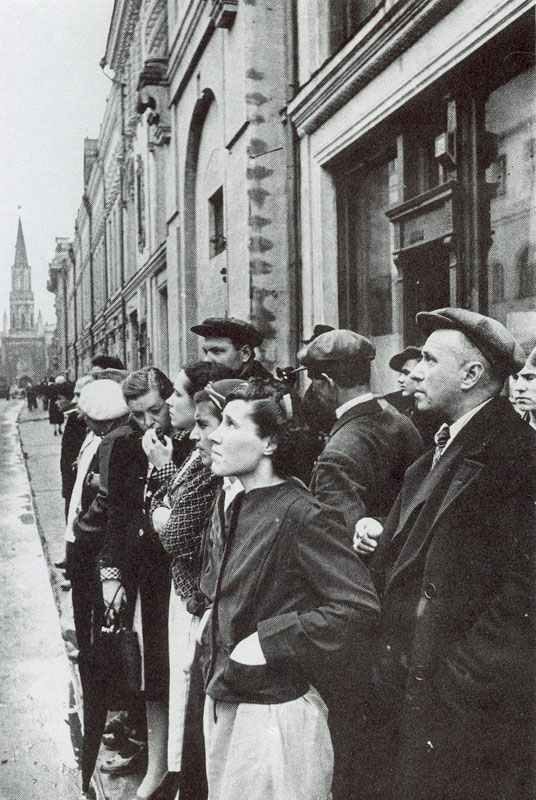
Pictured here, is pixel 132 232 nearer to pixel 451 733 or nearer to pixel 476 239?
pixel 476 239

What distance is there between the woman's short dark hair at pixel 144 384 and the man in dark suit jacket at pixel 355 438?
3.02 feet

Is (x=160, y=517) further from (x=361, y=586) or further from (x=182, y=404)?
(x=361, y=586)

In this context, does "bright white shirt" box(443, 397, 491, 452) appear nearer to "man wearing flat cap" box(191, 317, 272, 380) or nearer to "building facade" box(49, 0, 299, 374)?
"man wearing flat cap" box(191, 317, 272, 380)

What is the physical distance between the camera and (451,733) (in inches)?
80.9

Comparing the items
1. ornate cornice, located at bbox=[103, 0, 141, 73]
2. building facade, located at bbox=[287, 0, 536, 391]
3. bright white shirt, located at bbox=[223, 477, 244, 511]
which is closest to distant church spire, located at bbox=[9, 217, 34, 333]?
ornate cornice, located at bbox=[103, 0, 141, 73]

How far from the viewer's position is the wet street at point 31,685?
416cm

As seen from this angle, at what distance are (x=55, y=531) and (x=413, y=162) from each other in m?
6.54

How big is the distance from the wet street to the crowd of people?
1182 mm

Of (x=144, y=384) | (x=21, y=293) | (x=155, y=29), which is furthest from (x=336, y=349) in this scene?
(x=21, y=293)

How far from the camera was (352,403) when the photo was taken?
3.21 m

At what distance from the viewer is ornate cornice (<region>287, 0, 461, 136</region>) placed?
501 centimetres

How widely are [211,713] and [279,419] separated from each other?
941 millimetres

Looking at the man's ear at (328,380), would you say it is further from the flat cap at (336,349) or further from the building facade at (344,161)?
the building facade at (344,161)

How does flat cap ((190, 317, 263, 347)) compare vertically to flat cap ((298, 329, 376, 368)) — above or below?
above
